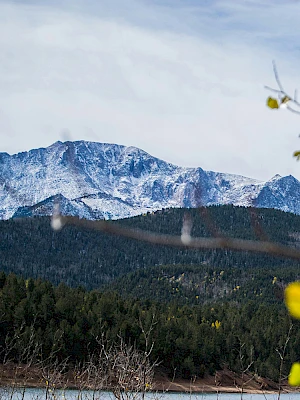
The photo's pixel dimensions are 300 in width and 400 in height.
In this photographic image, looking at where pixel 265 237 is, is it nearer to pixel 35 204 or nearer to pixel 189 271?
pixel 35 204

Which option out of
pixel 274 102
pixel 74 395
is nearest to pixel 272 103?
pixel 274 102

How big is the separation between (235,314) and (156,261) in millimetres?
106964

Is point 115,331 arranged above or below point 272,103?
below

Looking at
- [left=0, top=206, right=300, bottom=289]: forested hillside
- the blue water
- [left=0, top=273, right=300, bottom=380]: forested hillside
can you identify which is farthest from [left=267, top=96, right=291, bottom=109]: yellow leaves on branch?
[left=0, top=206, right=300, bottom=289]: forested hillside

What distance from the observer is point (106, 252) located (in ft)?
610

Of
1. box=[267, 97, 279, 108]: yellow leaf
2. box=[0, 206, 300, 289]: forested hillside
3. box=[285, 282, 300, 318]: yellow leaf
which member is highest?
box=[267, 97, 279, 108]: yellow leaf

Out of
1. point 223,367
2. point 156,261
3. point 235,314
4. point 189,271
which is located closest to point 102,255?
point 156,261

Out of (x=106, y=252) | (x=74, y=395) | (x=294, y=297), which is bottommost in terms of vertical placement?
(x=106, y=252)

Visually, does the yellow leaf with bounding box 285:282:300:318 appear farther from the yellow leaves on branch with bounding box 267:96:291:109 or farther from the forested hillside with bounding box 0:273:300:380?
the forested hillside with bounding box 0:273:300:380

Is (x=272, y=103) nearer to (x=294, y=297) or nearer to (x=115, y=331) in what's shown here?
(x=294, y=297)

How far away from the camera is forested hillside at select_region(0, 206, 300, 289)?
557 feet

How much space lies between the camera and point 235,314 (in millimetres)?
77312

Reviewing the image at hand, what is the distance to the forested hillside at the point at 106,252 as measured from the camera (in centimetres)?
16988

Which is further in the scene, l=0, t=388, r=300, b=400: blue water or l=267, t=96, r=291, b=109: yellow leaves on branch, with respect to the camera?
l=0, t=388, r=300, b=400: blue water
